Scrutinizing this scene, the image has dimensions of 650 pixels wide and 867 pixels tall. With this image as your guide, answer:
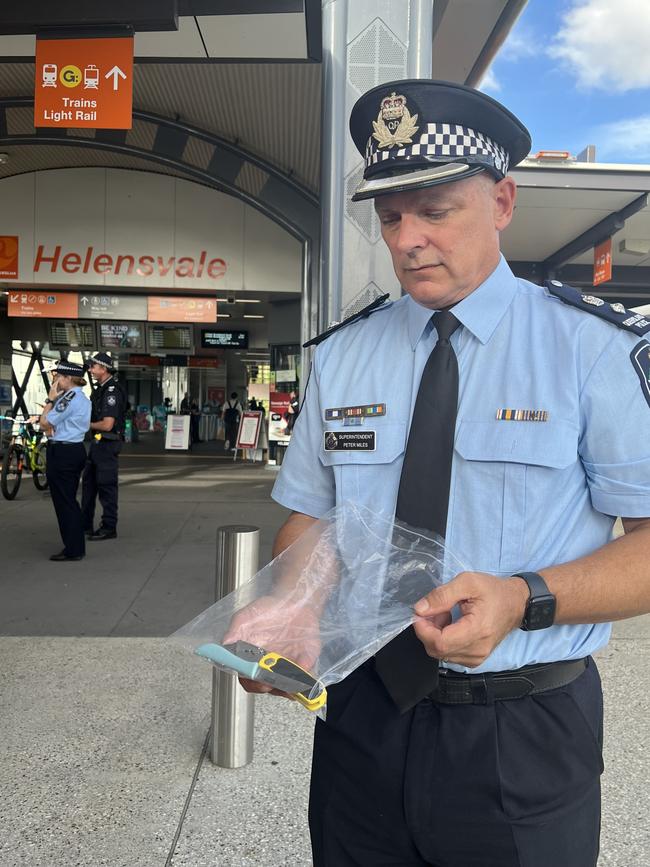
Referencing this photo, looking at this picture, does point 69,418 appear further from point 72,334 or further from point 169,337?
point 72,334

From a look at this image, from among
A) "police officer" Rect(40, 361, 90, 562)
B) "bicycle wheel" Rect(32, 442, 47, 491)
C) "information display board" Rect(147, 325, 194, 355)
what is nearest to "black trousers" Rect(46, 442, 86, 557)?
"police officer" Rect(40, 361, 90, 562)

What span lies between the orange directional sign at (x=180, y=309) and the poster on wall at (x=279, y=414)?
211 cm

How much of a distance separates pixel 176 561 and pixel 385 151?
5.87m

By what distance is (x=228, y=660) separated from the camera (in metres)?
1.12

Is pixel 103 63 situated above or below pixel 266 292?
above

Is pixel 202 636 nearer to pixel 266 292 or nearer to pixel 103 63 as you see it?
pixel 103 63

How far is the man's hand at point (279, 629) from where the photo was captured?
1.14 m

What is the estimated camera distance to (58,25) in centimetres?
630

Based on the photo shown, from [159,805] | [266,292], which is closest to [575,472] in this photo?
[159,805]

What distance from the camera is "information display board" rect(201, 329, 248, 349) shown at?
733 inches

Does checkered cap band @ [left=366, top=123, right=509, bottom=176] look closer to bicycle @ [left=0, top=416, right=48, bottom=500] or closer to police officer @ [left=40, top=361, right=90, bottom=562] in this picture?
police officer @ [left=40, top=361, right=90, bottom=562]

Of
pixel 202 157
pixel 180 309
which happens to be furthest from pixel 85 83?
pixel 180 309

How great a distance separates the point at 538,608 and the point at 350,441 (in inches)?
18.4

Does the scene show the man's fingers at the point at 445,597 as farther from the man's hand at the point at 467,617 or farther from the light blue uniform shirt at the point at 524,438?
the light blue uniform shirt at the point at 524,438
